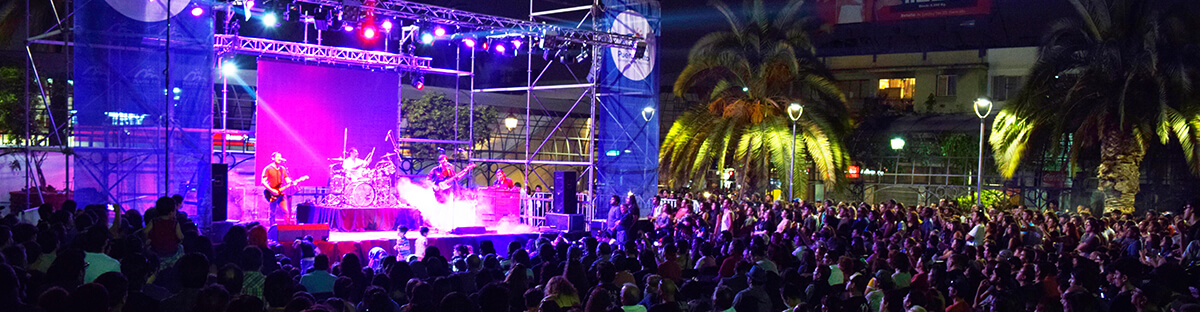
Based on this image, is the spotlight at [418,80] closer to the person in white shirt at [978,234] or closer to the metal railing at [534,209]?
the metal railing at [534,209]

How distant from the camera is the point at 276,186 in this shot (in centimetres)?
1873

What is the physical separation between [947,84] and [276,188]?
22.7 meters

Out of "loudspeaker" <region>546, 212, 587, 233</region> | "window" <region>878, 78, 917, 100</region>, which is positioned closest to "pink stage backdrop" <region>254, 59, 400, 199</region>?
"loudspeaker" <region>546, 212, 587, 233</region>

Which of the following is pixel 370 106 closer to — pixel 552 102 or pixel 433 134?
pixel 433 134

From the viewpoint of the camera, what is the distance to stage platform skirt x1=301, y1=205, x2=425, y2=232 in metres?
17.9

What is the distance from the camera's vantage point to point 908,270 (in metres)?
9.18

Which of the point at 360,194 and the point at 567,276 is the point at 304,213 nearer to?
the point at 360,194

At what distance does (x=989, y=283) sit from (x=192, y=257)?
6197 millimetres

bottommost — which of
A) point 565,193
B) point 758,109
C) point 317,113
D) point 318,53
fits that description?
point 565,193

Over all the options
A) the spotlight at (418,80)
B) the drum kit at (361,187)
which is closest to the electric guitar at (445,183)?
the drum kit at (361,187)

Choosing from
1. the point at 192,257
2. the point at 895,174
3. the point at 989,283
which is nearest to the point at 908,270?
the point at 989,283

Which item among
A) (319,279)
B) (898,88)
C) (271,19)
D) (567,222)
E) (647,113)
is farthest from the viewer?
(898,88)

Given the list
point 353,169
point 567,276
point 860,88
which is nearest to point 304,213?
point 353,169

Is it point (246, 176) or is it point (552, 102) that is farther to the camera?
point (552, 102)
